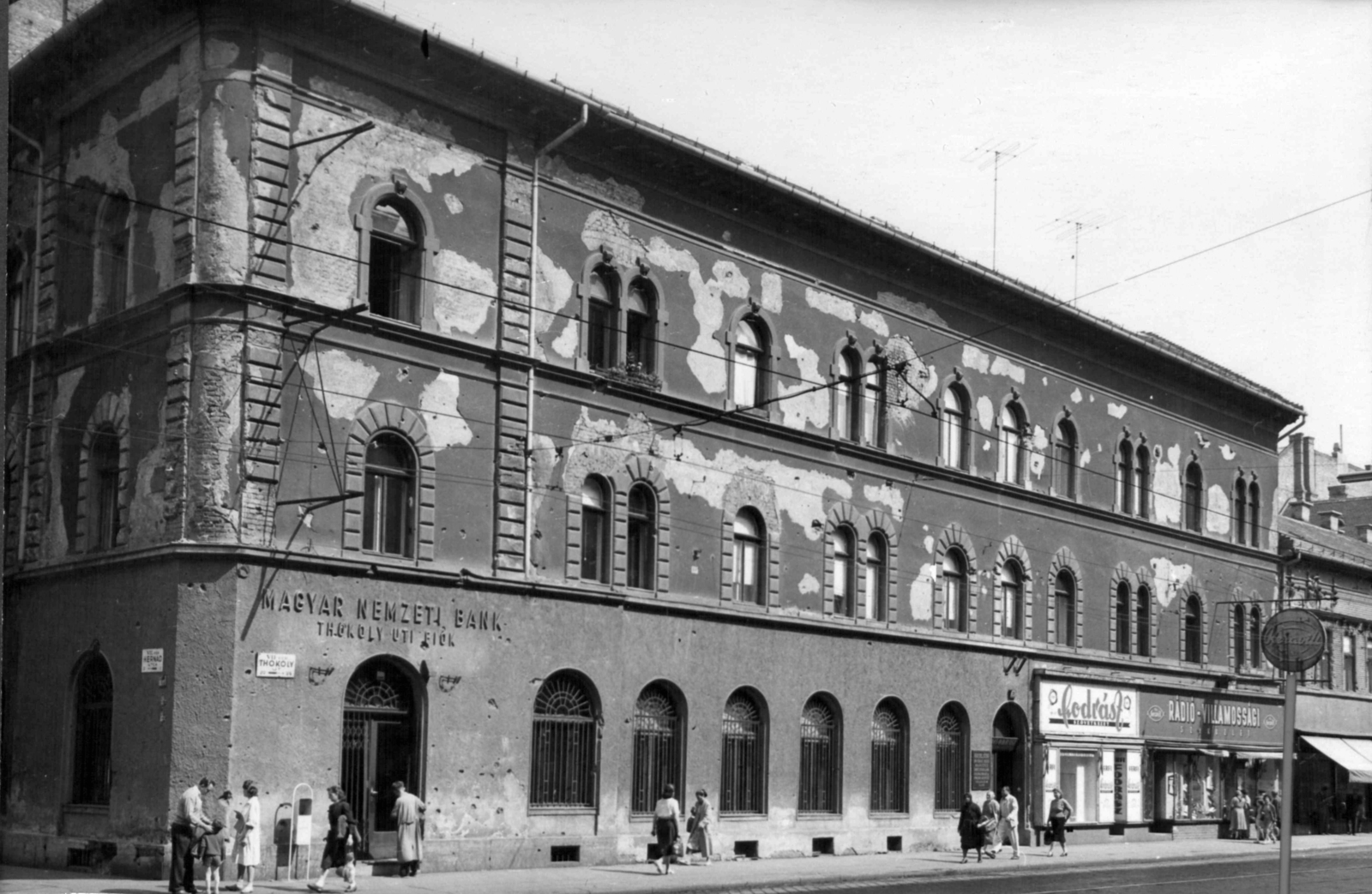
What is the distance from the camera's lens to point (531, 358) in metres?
27.0

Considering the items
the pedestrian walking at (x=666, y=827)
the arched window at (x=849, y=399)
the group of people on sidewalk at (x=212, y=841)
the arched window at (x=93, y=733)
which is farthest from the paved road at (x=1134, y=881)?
the arched window at (x=93, y=733)

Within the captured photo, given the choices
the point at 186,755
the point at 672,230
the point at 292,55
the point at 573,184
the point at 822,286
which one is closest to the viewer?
the point at 186,755

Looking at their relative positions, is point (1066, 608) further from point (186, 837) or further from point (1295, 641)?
point (1295, 641)

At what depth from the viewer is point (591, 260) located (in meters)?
28.6

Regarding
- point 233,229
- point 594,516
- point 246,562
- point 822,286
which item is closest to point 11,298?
point 233,229

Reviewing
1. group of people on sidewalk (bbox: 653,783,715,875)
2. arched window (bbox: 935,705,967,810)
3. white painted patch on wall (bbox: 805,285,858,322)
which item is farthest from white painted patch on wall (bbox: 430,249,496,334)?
arched window (bbox: 935,705,967,810)

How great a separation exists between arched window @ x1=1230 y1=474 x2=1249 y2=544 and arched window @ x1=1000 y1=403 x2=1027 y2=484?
12402mm

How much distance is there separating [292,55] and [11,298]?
8.28 meters

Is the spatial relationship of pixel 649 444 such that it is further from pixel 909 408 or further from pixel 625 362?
pixel 909 408

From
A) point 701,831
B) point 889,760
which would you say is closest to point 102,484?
point 701,831

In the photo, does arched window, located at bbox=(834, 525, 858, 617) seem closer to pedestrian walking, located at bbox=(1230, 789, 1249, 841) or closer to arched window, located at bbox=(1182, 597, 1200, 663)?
arched window, located at bbox=(1182, 597, 1200, 663)

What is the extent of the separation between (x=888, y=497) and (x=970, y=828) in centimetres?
727

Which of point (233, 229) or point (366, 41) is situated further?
point (366, 41)

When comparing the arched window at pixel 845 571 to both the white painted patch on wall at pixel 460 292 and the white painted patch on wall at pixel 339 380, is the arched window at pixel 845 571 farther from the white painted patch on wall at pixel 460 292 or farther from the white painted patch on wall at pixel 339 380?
the white painted patch on wall at pixel 339 380
